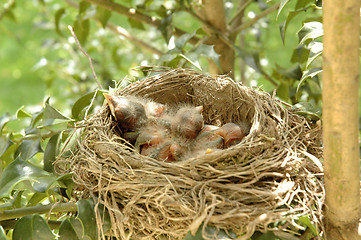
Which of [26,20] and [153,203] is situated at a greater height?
[153,203]

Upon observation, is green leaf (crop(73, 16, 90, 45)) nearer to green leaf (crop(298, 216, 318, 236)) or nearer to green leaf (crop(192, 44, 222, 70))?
green leaf (crop(192, 44, 222, 70))

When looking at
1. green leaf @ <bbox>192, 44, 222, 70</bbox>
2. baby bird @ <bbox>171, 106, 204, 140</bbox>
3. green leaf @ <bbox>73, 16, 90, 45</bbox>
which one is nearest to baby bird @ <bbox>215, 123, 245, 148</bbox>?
baby bird @ <bbox>171, 106, 204, 140</bbox>

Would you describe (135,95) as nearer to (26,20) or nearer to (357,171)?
(357,171)

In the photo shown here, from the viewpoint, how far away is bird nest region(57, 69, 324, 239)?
950mm

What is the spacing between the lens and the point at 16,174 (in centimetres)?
106

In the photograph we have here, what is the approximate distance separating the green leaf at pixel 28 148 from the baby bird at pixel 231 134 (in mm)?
537

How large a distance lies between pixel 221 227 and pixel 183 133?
1.91 ft

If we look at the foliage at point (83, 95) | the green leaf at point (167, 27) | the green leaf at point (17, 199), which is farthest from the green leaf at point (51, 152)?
the green leaf at point (167, 27)

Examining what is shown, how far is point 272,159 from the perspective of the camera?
42.6 inches

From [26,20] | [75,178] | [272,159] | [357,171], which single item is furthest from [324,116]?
[26,20]

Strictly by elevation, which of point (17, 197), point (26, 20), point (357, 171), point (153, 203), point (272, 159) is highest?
point (357, 171)

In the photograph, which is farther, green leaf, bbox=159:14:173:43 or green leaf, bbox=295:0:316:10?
green leaf, bbox=159:14:173:43

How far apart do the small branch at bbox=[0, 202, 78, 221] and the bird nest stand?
0.21ft

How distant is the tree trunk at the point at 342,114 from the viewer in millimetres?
770
